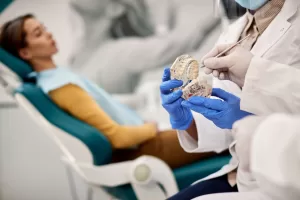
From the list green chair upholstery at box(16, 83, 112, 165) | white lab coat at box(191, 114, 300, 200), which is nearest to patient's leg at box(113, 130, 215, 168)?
green chair upholstery at box(16, 83, 112, 165)

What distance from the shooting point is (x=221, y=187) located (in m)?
1.02

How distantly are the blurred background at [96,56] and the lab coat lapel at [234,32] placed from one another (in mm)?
1656

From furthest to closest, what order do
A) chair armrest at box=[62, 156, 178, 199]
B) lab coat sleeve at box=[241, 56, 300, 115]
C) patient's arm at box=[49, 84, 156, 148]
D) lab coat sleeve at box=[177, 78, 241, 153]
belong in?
patient's arm at box=[49, 84, 156, 148], chair armrest at box=[62, 156, 178, 199], lab coat sleeve at box=[177, 78, 241, 153], lab coat sleeve at box=[241, 56, 300, 115]

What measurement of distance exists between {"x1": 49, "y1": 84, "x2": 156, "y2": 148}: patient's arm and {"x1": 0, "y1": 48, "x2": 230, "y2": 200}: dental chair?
0.03 meters

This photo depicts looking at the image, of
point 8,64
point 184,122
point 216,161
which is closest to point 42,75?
point 8,64

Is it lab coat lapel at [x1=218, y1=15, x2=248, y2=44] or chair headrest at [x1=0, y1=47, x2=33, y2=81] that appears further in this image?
chair headrest at [x1=0, y1=47, x2=33, y2=81]

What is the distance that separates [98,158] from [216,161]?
0.46 m

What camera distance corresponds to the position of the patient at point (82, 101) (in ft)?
5.38

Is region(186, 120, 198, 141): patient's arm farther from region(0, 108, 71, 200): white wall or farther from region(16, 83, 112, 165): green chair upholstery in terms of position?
region(0, 108, 71, 200): white wall

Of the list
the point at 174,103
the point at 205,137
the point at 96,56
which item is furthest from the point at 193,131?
the point at 96,56

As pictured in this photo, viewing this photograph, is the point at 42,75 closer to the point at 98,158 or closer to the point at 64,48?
the point at 98,158

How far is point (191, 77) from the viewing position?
2.59 ft

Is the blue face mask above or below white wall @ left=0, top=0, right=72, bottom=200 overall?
above

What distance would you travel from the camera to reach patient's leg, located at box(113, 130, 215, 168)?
1614 mm
